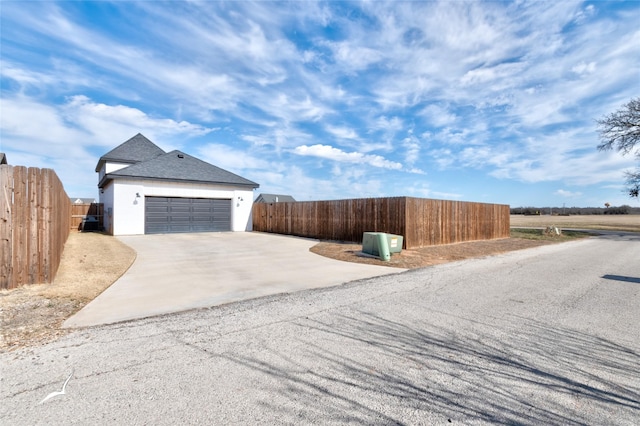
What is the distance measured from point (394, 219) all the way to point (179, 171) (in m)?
14.4

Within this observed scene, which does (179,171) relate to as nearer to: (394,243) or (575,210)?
(394,243)

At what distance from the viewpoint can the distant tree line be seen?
68188 mm

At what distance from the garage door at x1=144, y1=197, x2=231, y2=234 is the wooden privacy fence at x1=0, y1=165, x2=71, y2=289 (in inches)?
519

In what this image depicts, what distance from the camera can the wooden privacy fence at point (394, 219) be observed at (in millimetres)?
13117

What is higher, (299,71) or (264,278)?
(299,71)

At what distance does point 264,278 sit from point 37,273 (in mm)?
4200

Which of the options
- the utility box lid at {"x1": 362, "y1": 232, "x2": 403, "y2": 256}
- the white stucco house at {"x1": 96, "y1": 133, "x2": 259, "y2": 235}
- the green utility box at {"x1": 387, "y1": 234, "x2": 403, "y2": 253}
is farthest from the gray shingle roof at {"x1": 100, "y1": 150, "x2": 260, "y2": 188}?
the green utility box at {"x1": 387, "y1": 234, "x2": 403, "y2": 253}

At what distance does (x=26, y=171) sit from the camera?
5484 millimetres

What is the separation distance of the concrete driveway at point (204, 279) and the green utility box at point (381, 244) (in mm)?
1228

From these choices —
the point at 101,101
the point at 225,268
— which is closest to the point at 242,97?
the point at 101,101

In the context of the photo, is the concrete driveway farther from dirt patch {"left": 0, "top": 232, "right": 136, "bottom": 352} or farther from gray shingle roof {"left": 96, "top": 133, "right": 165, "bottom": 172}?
gray shingle roof {"left": 96, "top": 133, "right": 165, "bottom": 172}

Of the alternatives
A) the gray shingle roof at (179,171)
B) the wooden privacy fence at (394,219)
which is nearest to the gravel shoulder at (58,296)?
the wooden privacy fence at (394,219)

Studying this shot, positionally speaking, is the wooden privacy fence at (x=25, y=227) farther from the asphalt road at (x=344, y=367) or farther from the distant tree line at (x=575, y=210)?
the distant tree line at (x=575, y=210)

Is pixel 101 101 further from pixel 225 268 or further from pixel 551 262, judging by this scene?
pixel 551 262
